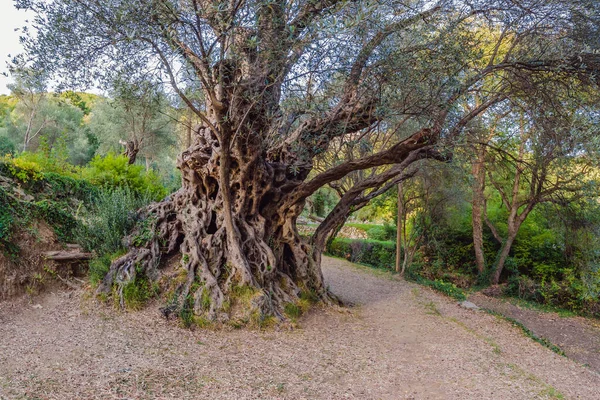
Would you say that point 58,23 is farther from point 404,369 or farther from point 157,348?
point 404,369

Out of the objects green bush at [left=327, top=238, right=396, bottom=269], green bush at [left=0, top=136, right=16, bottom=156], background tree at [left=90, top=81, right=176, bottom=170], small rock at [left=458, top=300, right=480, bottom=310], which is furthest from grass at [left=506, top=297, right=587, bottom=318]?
green bush at [left=0, top=136, right=16, bottom=156]

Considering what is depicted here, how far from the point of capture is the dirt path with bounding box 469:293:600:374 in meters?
8.38

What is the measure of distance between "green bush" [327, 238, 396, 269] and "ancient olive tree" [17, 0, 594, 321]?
33.2ft

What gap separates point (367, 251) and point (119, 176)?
1214 cm

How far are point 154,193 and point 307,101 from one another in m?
6.38

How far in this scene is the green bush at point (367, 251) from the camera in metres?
17.5

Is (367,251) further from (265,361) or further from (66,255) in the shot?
(265,361)

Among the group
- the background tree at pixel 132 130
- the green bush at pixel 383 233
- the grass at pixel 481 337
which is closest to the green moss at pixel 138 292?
the grass at pixel 481 337

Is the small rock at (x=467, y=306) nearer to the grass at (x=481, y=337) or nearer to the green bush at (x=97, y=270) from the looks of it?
the grass at (x=481, y=337)

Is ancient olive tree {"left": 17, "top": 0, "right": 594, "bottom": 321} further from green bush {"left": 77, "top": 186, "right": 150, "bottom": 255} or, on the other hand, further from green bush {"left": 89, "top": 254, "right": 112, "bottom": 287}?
green bush {"left": 77, "top": 186, "right": 150, "bottom": 255}

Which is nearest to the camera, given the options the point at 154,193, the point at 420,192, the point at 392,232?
the point at 154,193

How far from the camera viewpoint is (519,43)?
742cm

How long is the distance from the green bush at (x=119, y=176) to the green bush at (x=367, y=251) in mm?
10293

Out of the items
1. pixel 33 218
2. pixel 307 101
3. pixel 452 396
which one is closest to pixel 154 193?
pixel 33 218
